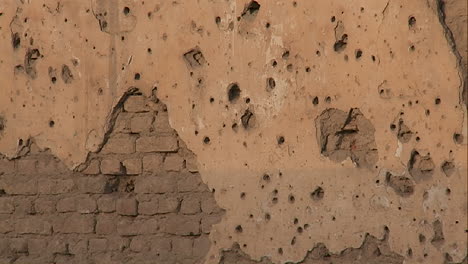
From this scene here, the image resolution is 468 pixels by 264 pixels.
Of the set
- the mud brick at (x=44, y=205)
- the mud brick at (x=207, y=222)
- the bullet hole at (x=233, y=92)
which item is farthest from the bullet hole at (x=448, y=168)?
the mud brick at (x=44, y=205)

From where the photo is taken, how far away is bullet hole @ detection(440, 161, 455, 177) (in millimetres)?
4348

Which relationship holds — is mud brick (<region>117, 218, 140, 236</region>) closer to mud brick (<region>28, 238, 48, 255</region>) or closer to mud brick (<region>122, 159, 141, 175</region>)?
mud brick (<region>122, 159, 141, 175</region>)

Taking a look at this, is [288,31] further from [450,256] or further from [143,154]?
[450,256]

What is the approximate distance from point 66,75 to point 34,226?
0.90 metres

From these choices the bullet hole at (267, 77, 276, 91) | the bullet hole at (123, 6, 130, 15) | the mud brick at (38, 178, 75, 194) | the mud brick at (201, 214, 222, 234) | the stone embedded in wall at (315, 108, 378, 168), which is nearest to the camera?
the stone embedded in wall at (315, 108, 378, 168)

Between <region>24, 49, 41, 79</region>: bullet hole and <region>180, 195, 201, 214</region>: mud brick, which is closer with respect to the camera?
<region>180, 195, 201, 214</region>: mud brick

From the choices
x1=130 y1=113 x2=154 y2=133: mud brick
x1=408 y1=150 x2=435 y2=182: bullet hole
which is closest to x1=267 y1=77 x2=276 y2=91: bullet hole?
x1=130 y1=113 x2=154 y2=133: mud brick

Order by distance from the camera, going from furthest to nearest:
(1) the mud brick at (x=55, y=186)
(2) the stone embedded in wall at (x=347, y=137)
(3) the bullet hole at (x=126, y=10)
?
(1) the mud brick at (x=55, y=186)
(3) the bullet hole at (x=126, y=10)
(2) the stone embedded in wall at (x=347, y=137)

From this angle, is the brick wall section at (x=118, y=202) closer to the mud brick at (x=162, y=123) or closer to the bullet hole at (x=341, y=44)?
the mud brick at (x=162, y=123)

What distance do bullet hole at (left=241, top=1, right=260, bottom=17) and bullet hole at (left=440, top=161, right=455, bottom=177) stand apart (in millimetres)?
1282

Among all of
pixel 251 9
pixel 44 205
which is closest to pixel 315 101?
pixel 251 9

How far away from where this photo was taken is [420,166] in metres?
4.40

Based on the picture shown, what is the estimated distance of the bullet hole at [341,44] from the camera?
450 centimetres

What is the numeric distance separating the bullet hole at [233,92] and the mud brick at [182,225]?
687 mm
